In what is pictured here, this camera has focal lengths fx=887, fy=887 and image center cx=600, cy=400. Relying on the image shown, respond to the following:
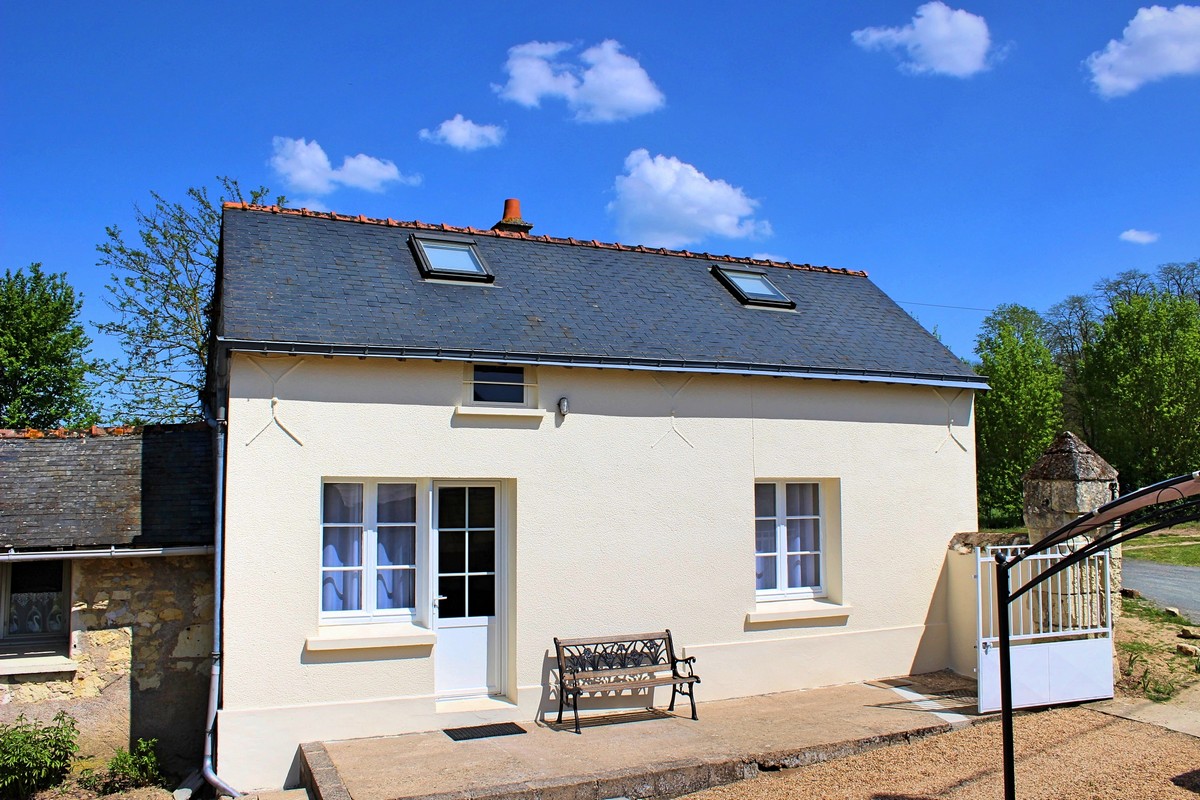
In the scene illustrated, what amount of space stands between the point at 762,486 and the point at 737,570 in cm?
113

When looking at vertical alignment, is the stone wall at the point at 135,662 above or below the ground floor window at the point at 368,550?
below

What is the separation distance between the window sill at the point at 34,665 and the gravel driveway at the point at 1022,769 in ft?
18.4

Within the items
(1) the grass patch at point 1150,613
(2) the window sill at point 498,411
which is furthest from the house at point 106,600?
(1) the grass patch at point 1150,613

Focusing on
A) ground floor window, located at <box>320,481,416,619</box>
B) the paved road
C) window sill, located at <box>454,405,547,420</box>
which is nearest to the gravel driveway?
ground floor window, located at <box>320,481,416,619</box>

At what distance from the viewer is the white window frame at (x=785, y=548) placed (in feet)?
33.3

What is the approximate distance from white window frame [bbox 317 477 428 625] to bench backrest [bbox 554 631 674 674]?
144 cm

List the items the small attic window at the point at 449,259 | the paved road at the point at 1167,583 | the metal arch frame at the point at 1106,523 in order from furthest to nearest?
the paved road at the point at 1167,583, the small attic window at the point at 449,259, the metal arch frame at the point at 1106,523

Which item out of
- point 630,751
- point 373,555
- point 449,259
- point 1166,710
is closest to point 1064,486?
point 1166,710

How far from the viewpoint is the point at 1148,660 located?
1012cm

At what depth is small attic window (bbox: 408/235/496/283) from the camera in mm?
9820

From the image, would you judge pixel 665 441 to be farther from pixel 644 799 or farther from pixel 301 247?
pixel 301 247

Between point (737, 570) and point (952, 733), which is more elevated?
point (737, 570)

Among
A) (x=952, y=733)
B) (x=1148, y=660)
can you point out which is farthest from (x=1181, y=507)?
(x=1148, y=660)

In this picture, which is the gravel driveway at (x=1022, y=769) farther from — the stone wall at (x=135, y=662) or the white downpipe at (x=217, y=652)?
the stone wall at (x=135, y=662)
